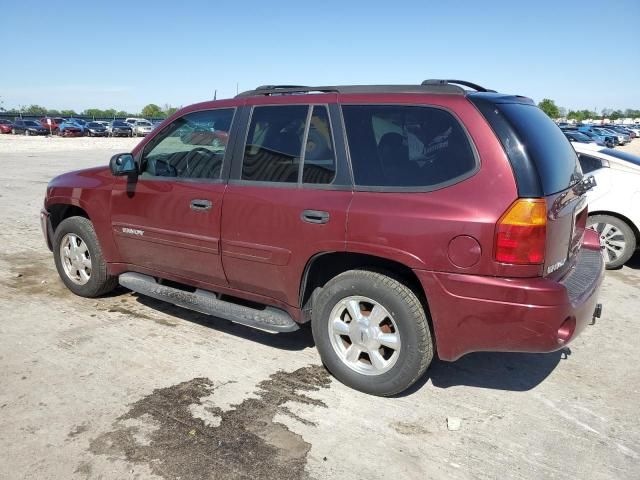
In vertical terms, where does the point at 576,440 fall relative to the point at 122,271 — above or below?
below

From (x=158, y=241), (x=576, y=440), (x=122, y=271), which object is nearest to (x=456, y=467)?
(x=576, y=440)

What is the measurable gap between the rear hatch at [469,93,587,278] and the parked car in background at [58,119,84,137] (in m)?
48.9

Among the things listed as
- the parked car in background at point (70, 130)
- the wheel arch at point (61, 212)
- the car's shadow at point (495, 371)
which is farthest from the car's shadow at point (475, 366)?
the parked car in background at point (70, 130)

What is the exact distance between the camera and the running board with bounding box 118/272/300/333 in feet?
12.1

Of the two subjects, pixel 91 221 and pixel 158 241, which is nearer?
pixel 158 241

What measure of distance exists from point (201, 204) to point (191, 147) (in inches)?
23.0

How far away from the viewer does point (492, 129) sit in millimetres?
2936

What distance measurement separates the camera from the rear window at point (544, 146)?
296 centimetres

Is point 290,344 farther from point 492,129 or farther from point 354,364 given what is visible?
point 492,129

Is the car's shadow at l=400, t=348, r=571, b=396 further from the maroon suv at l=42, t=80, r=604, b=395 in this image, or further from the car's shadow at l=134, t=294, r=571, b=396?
the maroon suv at l=42, t=80, r=604, b=395

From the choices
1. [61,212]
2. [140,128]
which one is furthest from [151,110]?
[61,212]

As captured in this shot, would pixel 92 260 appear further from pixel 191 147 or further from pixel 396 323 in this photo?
pixel 396 323

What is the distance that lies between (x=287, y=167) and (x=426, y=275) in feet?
3.97

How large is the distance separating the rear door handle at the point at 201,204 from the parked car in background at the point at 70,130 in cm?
4757
